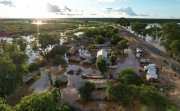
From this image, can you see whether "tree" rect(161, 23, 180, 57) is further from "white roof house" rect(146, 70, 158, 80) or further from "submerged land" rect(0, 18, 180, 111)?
"white roof house" rect(146, 70, 158, 80)

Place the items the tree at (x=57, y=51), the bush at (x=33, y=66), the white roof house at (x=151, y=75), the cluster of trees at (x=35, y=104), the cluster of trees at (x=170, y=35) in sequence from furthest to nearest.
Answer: the cluster of trees at (x=170, y=35) < the tree at (x=57, y=51) < the bush at (x=33, y=66) < the white roof house at (x=151, y=75) < the cluster of trees at (x=35, y=104)

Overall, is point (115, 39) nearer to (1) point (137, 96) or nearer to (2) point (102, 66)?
(2) point (102, 66)

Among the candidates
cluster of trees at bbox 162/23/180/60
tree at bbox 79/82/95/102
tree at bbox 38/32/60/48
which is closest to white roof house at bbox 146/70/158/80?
tree at bbox 79/82/95/102

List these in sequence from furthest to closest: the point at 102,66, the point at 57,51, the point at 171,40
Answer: the point at 171,40
the point at 57,51
the point at 102,66

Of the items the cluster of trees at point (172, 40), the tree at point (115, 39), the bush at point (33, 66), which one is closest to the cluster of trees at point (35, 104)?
the bush at point (33, 66)

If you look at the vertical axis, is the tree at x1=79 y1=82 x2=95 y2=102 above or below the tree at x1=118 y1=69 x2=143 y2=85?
below

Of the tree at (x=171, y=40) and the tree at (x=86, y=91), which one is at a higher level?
the tree at (x=171, y=40)

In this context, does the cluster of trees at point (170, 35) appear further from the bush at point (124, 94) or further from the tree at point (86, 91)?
the bush at point (124, 94)

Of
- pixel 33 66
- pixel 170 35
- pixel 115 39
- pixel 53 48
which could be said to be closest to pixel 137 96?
pixel 33 66

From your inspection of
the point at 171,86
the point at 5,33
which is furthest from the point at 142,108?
the point at 5,33

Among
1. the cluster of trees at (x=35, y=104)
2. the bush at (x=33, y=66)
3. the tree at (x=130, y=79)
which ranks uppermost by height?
the cluster of trees at (x=35, y=104)

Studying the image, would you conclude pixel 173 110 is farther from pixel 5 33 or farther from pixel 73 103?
pixel 5 33
